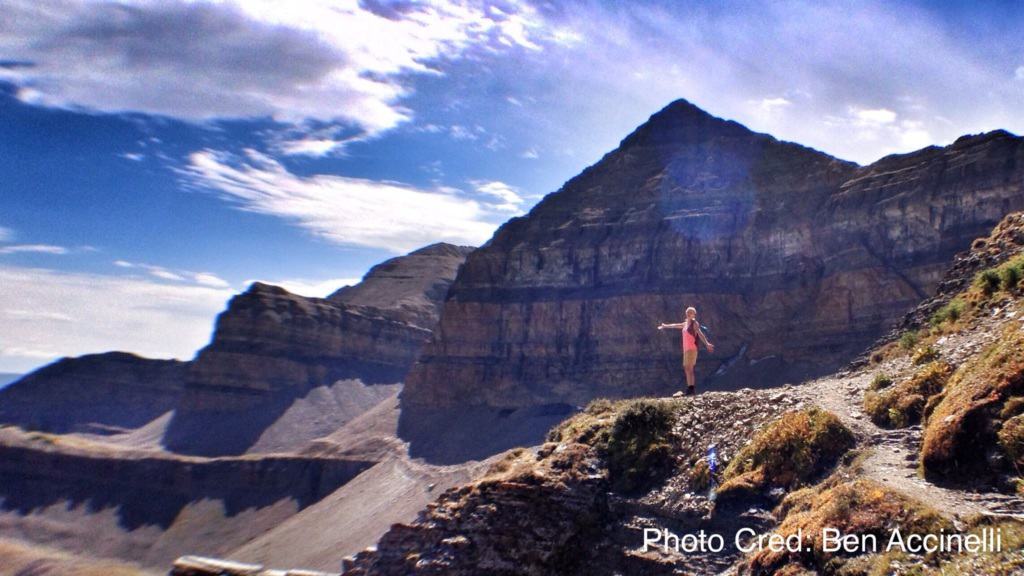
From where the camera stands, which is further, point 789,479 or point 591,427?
point 591,427

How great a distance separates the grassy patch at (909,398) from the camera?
1073 cm

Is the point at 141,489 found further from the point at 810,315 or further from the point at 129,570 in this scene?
the point at 810,315

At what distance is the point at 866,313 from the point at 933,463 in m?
53.4

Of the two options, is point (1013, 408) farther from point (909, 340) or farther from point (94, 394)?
point (94, 394)

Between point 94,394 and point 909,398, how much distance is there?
126968 millimetres

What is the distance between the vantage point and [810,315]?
200 feet

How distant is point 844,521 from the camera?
8.21 meters

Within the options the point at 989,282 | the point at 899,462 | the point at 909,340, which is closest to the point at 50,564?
the point at 909,340

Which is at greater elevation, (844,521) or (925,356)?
(925,356)

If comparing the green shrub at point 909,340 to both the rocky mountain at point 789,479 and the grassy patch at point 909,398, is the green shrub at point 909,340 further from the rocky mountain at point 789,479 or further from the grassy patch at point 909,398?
the grassy patch at point 909,398

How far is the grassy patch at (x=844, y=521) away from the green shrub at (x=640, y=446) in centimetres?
353

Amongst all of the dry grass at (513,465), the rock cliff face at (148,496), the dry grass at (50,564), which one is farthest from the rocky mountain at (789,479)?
the dry grass at (50,564)

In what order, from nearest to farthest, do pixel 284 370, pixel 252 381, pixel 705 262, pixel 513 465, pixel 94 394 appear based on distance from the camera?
pixel 513 465, pixel 705 262, pixel 252 381, pixel 284 370, pixel 94 394

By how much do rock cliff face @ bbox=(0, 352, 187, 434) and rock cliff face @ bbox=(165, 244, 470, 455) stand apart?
615 inches
